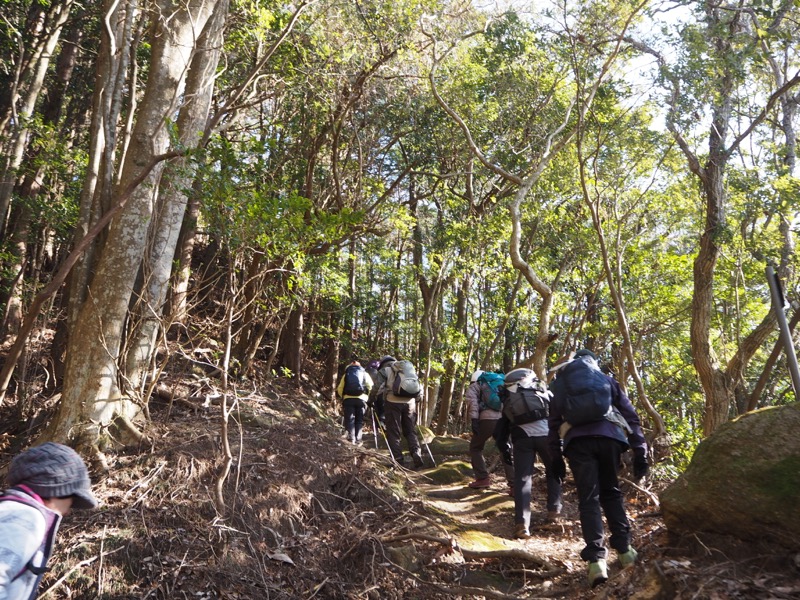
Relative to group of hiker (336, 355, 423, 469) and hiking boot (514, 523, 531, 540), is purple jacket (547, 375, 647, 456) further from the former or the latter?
group of hiker (336, 355, 423, 469)

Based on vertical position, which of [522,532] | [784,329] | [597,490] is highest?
[784,329]

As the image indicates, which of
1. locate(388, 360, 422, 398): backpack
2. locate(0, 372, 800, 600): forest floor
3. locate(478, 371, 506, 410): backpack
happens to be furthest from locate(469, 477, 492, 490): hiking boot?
locate(388, 360, 422, 398): backpack

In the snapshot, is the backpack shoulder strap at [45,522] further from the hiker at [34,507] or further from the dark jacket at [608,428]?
the dark jacket at [608,428]

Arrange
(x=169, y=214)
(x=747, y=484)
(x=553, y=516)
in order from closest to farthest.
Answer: (x=747, y=484)
(x=553, y=516)
(x=169, y=214)

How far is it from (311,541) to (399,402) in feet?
13.1

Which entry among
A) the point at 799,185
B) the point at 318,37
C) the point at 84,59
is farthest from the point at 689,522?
the point at 84,59

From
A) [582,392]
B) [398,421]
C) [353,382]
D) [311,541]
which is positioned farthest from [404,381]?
[582,392]

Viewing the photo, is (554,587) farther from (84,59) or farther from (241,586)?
(84,59)

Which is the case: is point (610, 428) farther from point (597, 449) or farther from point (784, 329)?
point (784, 329)

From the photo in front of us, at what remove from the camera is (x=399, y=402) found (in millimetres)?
9562

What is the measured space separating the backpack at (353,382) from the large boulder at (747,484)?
21.7ft

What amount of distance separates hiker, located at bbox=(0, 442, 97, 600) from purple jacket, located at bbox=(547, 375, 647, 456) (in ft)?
11.7

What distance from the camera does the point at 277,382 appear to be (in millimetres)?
14500

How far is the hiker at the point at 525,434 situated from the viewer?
6398mm
